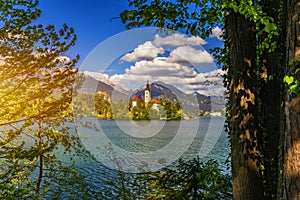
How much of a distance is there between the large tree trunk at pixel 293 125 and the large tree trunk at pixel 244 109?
1019 millimetres

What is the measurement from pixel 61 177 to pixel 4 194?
2674mm

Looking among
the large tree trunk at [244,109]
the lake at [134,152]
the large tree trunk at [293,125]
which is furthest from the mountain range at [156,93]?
the large tree trunk at [293,125]

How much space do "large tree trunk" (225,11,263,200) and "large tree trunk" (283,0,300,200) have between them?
102 centimetres

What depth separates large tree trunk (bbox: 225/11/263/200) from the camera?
10.4ft

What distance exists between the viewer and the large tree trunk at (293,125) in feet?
6.62

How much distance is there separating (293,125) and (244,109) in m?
1.16

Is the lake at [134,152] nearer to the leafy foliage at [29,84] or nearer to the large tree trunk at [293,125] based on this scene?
the leafy foliage at [29,84]

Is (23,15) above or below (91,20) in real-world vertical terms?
below

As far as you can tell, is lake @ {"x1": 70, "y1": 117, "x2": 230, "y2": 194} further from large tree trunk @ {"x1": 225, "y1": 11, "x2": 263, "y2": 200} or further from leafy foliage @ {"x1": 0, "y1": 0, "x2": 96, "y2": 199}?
large tree trunk @ {"x1": 225, "y1": 11, "x2": 263, "y2": 200}

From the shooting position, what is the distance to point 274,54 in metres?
3.76

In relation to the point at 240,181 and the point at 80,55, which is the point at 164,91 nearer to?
the point at 80,55

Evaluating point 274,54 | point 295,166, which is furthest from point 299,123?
point 274,54

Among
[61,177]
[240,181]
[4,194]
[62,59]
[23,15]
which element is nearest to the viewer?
[240,181]

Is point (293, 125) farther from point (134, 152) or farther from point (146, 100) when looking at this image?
point (146, 100)
